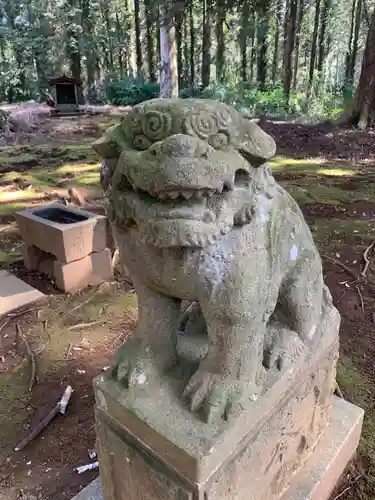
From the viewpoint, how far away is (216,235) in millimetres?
965

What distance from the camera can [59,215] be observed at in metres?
3.57

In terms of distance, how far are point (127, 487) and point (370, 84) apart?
8.25 metres

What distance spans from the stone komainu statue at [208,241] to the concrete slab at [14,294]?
197 centimetres

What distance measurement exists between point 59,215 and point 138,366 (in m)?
2.57

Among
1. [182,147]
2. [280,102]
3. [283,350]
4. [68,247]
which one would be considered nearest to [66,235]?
[68,247]

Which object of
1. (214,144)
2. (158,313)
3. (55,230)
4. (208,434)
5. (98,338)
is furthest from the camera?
(55,230)

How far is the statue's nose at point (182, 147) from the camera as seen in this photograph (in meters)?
0.90

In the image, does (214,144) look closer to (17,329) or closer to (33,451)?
(33,451)

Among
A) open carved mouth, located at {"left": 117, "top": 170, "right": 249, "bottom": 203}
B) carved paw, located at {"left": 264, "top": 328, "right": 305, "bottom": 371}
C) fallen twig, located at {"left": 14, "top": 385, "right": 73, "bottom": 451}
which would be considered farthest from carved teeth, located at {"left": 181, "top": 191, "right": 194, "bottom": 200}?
fallen twig, located at {"left": 14, "top": 385, "right": 73, "bottom": 451}

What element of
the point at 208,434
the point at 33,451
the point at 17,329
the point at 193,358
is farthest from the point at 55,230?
the point at 208,434

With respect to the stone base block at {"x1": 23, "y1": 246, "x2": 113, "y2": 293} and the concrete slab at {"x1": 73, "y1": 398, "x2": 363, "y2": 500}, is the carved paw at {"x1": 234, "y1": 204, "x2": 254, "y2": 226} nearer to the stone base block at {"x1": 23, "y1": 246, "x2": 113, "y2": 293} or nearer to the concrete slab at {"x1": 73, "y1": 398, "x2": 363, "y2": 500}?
the concrete slab at {"x1": 73, "y1": 398, "x2": 363, "y2": 500}

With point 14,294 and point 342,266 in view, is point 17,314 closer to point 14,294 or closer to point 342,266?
point 14,294

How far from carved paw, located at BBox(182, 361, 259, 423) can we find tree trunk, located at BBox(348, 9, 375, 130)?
793cm

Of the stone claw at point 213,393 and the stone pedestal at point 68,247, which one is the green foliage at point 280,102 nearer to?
the stone pedestal at point 68,247
